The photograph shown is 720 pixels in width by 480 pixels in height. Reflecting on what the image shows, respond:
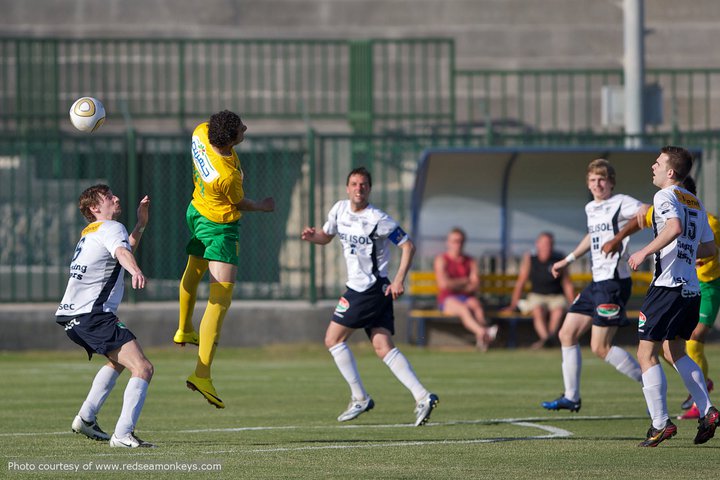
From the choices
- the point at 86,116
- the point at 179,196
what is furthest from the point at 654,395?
the point at 179,196

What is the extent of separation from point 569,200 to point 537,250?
122 cm

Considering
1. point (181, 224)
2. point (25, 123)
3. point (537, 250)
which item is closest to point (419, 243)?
point (537, 250)

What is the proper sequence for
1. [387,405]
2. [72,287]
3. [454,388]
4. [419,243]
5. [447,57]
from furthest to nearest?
[447,57], [419,243], [454,388], [387,405], [72,287]

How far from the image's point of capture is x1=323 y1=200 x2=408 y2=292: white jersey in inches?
425

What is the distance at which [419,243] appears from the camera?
19.2 meters

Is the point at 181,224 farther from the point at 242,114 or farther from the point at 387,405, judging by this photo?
the point at 387,405

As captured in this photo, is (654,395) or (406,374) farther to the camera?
(406,374)

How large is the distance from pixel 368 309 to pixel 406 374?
628mm

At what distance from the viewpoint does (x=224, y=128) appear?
952cm

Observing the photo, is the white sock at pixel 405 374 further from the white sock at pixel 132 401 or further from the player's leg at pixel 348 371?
the white sock at pixel 132 401

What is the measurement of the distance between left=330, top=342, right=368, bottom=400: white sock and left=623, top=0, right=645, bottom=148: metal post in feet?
30.1

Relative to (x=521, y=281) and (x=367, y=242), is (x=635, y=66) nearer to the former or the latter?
(x=521, y=281)

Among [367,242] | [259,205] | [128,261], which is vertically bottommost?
[128,261]

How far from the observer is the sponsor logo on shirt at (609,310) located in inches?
433
